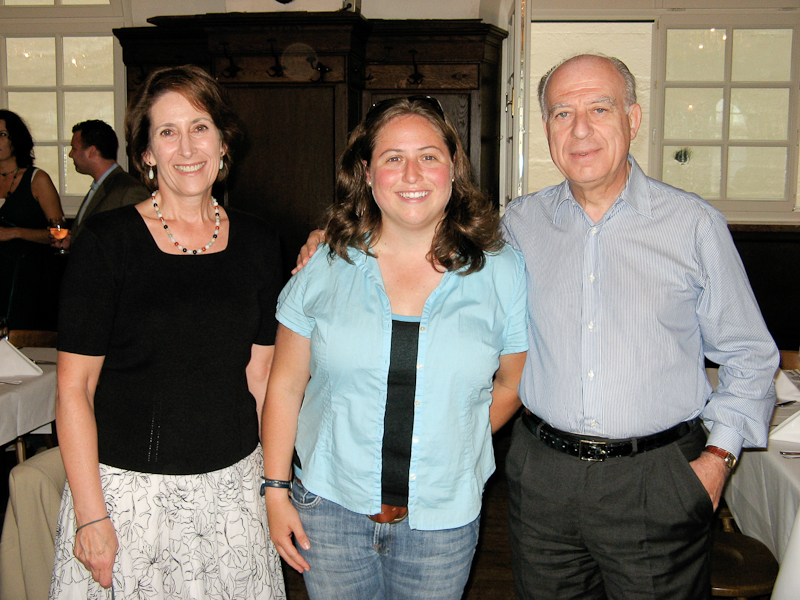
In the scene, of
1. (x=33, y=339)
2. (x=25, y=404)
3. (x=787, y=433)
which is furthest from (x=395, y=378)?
(x=33, y=339)

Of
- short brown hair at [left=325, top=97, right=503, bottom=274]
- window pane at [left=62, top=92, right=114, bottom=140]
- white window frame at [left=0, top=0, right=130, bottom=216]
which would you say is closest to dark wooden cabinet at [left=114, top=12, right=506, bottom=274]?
white window frame at [left=0, top=0, right=130, bottom=216]

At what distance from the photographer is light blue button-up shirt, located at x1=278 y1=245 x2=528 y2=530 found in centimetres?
136

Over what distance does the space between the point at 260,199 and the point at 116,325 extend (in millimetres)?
3592

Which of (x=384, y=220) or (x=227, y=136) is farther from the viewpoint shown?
(x=227, y=136)

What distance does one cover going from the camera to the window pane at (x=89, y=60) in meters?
5.68

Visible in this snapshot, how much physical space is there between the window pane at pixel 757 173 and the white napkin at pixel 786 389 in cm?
321

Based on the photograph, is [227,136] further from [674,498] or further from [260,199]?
[260,199]

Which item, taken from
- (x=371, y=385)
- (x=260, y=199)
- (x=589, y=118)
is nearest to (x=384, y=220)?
(x=371, y=385)

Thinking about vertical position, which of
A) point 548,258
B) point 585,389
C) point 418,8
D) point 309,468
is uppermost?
point 418,8

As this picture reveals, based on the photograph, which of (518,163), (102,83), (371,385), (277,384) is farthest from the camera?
(102,83)

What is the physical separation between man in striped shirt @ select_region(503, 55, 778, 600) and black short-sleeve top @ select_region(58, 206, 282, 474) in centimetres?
73

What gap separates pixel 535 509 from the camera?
61.4 inches

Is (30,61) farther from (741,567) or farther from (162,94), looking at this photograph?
(741,567)

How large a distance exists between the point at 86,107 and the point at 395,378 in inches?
216
